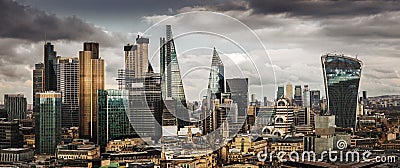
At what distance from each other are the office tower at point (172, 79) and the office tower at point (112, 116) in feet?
10.4

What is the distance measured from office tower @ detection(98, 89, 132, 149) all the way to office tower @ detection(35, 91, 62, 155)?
96cm

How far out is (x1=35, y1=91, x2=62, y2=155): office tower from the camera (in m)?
11.3

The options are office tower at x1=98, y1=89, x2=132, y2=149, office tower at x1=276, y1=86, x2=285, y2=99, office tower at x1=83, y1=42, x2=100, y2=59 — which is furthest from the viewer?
office tower at x1=83, y1=42, x2=100, y2=59

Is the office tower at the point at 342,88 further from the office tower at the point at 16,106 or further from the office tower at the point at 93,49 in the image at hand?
the office tower at the point at 16,106

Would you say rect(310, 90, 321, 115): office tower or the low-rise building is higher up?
rect(310, 90, 321, 115): office tower

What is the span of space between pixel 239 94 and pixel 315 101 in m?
4.84

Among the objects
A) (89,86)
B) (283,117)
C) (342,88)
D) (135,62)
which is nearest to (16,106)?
(89,86)

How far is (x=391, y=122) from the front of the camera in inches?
483

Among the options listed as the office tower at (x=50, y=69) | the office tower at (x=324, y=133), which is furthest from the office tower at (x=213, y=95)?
the office tower at (x=50, y=69)

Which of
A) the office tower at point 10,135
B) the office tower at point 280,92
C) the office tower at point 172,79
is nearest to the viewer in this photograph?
the office tower at point 172,79

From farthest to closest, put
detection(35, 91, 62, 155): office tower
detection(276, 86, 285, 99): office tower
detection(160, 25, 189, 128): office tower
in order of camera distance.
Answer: detection(35, 91, 62, 155): office tower
detection(276, 86, 285, 99): office tower
detection(160, 25, 189, 128): office tower

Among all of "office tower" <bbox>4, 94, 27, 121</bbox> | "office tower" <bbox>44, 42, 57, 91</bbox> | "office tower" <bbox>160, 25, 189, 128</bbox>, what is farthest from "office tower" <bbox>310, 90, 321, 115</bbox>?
"office tower" <bbox>4, 94, 27, 121</bbox>

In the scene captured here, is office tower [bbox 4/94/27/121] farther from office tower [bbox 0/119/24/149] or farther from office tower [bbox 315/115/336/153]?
office tower [bbox 315/115/336/153]

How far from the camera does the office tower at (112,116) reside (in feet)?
40.3
